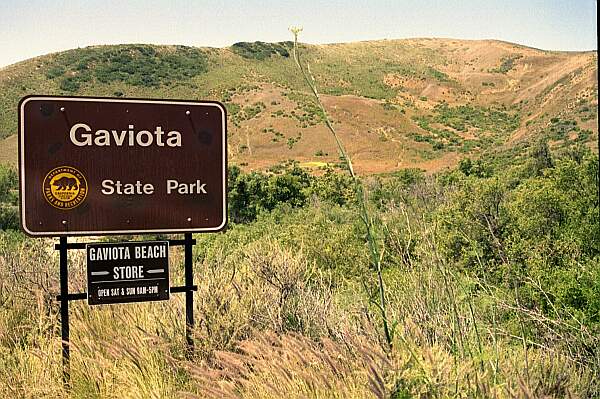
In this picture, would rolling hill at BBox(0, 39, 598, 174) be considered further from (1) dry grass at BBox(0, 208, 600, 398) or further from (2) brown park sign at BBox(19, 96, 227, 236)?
(2) brown park sign at BBox(19, 96, 227, 236)

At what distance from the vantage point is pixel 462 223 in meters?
11.4

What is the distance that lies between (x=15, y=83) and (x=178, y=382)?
8444cm

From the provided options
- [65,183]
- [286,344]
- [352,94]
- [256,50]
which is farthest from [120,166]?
[256,50]

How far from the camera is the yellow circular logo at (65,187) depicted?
599 centimetres

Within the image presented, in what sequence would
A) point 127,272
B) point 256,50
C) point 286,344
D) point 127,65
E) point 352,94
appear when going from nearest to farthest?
point 286,344
point 127,272
point 127,65
point 352,94
point 256,50

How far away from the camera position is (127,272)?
6094mm

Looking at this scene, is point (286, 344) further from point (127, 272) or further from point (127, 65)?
point (127, 65)

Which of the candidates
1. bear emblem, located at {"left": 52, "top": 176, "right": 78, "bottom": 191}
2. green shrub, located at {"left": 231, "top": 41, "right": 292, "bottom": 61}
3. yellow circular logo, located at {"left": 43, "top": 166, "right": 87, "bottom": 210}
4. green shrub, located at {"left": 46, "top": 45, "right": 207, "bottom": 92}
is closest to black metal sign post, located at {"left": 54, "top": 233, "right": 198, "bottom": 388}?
yellow circular logo, located at {"left": 43, "top": 166, "right": 87, "bottom": 210}

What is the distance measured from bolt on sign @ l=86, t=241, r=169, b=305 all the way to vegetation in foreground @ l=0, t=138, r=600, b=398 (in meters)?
0.28

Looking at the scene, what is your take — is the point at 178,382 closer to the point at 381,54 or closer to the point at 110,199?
the point at 110,199

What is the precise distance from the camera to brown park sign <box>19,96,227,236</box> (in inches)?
235

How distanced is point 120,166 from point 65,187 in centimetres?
43

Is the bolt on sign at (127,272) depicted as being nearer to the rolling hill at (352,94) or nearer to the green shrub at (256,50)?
the rolling hill at (352,94)

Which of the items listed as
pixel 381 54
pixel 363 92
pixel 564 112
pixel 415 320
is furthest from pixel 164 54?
pixel 415 320
